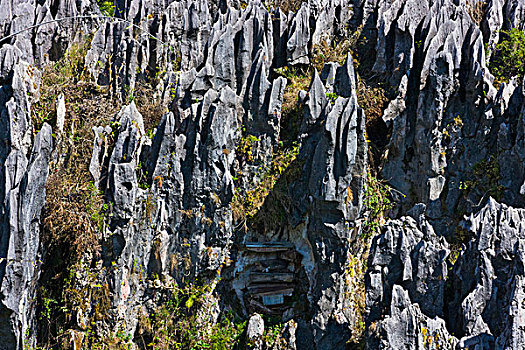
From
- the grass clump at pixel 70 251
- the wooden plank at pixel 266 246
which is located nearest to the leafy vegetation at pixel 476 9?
the wooden plank at pixel 266 246

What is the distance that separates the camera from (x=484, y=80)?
11070 millimetres

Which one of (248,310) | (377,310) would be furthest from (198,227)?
(377,310)

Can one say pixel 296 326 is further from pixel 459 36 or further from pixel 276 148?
pixel 459 36

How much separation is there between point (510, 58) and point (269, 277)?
274 inches

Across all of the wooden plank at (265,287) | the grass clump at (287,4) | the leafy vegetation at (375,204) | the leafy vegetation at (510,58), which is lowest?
the wooden plank at (265,287)

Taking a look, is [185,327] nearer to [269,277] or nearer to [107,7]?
[269,277]

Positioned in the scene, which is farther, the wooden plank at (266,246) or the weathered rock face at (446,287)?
the wooden plank at (266,246)

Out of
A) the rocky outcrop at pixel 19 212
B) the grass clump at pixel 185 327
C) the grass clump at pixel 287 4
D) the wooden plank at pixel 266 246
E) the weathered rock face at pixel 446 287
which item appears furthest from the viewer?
the grass clump at pixel 287 4

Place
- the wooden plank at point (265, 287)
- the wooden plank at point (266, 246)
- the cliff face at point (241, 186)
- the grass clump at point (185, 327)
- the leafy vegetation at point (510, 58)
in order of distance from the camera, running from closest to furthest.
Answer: the cliff face at point (241, 186)
the grass clump at point (185, 327)
the wooden plank at point (266, 246)
the wooden plank at point (265, 287)
the leafy vegetation at point (510, 58)

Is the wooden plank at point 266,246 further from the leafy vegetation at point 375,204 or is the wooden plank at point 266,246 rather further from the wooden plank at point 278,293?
the leafy vegetation at point 375,204

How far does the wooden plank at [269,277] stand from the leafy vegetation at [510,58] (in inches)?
238

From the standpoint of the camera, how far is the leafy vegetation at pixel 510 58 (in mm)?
12141

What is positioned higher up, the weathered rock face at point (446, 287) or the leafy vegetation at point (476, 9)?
the leafy vegetation at point (476, 9)

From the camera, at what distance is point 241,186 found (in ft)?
35.8
